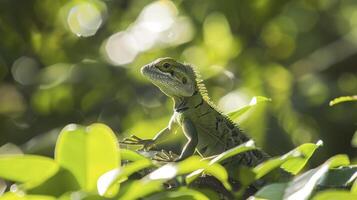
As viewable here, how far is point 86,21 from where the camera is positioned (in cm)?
717

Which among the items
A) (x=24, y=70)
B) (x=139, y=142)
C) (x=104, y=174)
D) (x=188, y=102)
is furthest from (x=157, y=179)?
(x=24, y=70)

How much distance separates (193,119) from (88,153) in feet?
7.06

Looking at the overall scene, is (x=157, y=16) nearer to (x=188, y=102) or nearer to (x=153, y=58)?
(x=153, y=58)

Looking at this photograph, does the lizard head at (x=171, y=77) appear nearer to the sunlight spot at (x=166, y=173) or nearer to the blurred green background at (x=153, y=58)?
the blurred green background at (x=153, y=58)

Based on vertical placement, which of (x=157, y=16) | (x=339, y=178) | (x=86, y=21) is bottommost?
(x=339, y=178)

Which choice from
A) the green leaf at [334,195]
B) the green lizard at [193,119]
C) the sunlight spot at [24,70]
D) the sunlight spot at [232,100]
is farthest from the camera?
the sunlight spot at [24,70]

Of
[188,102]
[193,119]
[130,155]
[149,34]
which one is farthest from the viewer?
[149,34]

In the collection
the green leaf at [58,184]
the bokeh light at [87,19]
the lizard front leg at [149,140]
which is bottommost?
the lizard front leg at [149,140]

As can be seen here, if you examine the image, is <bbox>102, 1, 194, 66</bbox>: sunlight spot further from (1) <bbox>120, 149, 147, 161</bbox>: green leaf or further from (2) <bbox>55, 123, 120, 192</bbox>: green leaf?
(2) <bbox>55, 123, 120, 192</bbox>: green leaf

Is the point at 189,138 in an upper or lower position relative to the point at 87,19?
lower

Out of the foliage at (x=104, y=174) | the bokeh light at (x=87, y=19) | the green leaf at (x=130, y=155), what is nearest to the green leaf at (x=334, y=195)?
the foliage at (x=104, y=174)

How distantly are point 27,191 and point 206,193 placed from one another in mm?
478

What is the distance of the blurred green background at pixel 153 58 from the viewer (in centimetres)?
654

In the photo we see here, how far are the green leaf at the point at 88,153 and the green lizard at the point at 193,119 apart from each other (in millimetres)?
1449
